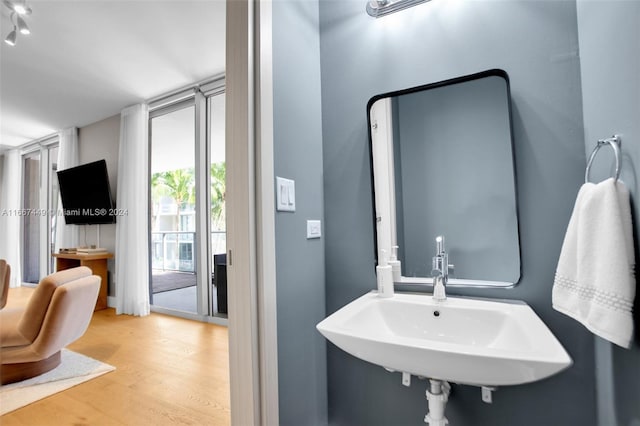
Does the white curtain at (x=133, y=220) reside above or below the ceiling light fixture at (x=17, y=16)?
below

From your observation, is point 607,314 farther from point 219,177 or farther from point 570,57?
point 219,177

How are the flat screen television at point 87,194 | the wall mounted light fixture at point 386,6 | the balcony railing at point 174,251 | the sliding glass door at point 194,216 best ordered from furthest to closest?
1. the balcony railing at point 174,251
2. the flat screen television at point 87,194
3. the sliding glass door at point 194,216
4. the wall mounted light fixture at point 386,6

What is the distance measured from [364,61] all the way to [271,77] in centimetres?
53

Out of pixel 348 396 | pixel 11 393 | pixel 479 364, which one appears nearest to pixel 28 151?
pixel 11 393

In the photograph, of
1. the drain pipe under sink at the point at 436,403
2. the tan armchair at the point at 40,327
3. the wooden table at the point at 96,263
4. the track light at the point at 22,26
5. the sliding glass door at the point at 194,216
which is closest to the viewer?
the drain pipe under sink at the point at 436,403

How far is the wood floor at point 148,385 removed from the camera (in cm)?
163

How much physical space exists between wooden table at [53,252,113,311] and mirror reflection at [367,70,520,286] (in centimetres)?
395

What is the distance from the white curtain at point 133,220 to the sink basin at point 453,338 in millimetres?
3350

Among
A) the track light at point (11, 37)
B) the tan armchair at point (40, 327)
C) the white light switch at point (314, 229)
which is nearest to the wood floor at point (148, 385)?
the tan armchair at point (40, 327)

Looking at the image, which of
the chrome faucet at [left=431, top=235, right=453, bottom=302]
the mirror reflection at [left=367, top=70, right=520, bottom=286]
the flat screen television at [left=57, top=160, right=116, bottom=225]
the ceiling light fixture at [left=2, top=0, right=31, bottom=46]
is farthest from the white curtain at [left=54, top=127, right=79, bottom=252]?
the chrome faucet at [left=431, top=235, right=453, bottom=302]

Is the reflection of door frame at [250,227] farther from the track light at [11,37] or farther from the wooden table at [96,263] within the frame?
the wooden table at [96,263]

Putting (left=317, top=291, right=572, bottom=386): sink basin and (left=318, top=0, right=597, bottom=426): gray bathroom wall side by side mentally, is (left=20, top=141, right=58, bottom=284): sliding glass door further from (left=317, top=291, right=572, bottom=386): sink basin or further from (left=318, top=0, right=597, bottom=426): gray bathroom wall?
(left=317, top=291, right=572, bottom=386): sink basin

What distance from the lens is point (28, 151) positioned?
4871mm

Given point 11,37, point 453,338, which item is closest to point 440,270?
point 453,338
